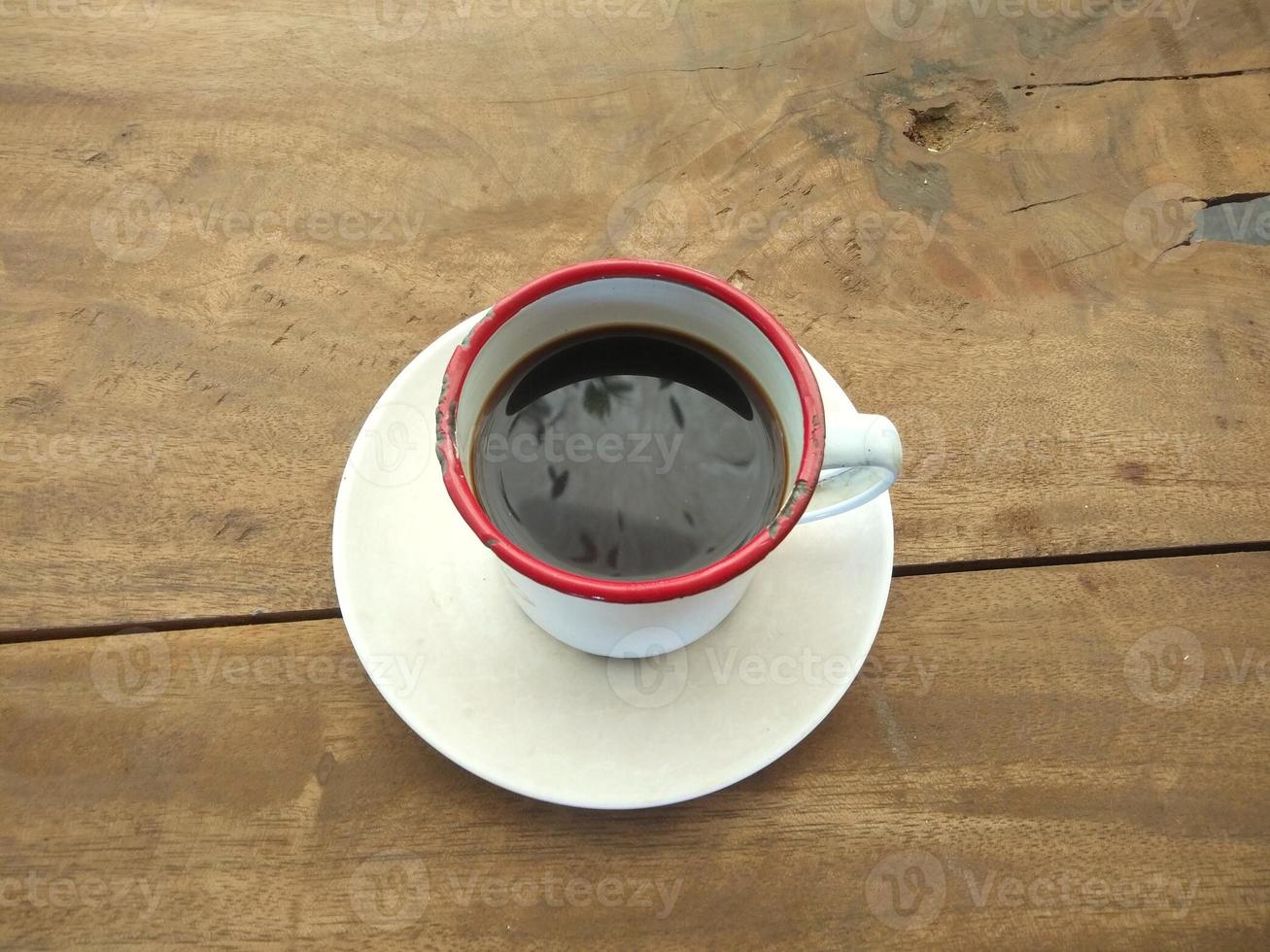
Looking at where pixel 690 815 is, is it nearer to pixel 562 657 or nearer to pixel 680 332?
pixel 562 657

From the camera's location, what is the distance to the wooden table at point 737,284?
0.80 meters

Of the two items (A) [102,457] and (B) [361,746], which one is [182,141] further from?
(B) [361,746]

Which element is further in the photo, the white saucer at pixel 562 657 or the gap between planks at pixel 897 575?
the gap between planks at pixel 897 575

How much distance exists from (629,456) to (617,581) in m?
0.16

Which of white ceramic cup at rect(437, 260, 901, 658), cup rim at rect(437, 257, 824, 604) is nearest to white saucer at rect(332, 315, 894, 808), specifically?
white ceramic cup at rect(437, 260, 901, 658)

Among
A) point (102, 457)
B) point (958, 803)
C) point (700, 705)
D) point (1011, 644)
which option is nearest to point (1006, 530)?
point (1011, 644)

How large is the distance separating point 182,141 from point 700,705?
2.82 ft

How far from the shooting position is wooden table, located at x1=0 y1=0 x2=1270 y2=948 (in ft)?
2.62

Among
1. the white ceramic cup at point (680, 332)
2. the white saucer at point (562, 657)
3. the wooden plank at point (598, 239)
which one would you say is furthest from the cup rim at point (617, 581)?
the wooden plank at point (598, 239)

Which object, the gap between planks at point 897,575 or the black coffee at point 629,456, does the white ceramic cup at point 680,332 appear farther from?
the gap between planks at point 897,575

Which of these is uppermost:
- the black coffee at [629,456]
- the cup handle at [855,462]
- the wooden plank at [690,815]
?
the cup handle at [855,462]

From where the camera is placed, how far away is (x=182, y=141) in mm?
1027

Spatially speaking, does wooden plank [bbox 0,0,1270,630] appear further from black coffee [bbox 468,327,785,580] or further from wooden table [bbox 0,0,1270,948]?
black coffee [bbox 468,327,785,580]

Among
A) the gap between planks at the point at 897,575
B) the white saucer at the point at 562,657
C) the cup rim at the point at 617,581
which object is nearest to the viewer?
the cup rim at the point at 617,581
